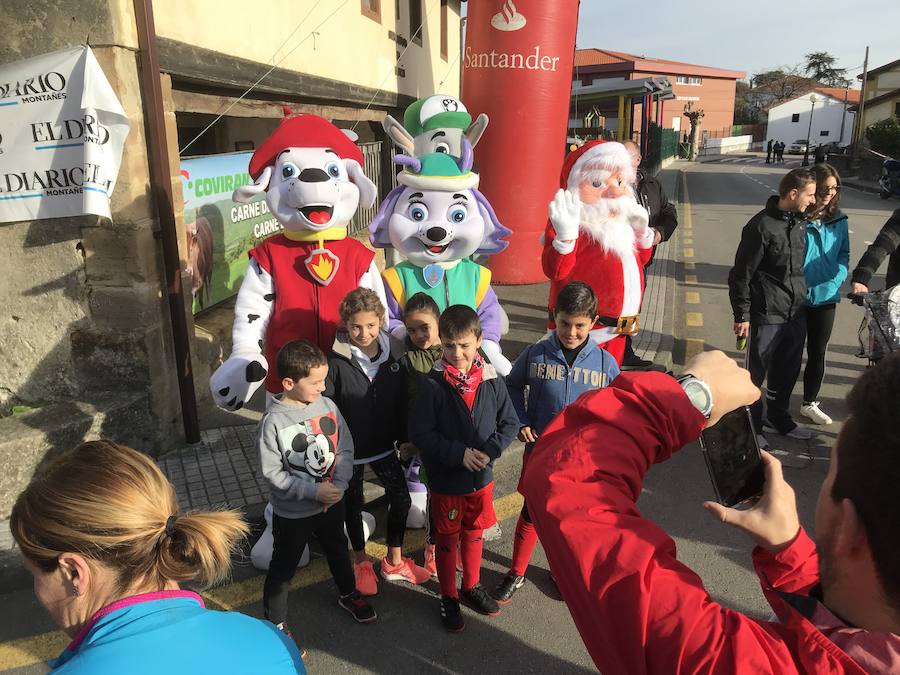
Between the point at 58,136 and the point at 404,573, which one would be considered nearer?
the point at 404,573

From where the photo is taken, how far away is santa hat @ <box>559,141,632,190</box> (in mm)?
4332

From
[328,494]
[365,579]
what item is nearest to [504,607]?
[365,579]

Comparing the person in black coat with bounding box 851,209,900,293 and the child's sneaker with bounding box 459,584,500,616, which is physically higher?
the person in black coat with bounding box 851,209,900,293

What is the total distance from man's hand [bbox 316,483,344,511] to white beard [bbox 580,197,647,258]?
2.34 meters

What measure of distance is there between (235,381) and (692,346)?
5058 millimetres

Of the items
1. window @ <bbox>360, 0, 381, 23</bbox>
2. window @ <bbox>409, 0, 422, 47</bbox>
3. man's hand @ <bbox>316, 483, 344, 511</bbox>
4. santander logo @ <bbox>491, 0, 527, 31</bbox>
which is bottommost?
man's hand @ <bbox>316, 483, 344, 511</bbox>

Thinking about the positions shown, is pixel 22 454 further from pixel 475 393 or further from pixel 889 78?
pixel 889 78

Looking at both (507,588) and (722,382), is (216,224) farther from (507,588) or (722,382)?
(722,382)

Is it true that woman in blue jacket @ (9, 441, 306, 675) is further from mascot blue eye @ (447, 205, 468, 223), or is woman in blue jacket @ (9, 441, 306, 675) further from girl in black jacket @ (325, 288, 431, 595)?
mascot blue eye @ (447, 205, 468, 223)

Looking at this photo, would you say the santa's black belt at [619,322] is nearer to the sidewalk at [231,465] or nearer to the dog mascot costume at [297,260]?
the dog mascot costume at [297,260]

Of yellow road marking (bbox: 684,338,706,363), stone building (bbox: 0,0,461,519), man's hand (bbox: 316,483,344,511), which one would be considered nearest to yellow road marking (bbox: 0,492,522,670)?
man's hand (bbox: 316,483,344,511)

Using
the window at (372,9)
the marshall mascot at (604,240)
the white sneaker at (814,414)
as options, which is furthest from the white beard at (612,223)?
the window at (372,9)

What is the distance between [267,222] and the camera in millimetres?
6816

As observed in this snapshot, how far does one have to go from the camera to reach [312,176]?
3531mm
